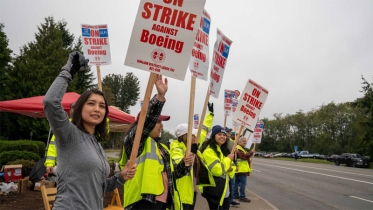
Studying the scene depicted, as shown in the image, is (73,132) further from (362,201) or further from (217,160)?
(362,201)

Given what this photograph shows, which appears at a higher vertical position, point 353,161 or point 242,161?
point 353,161

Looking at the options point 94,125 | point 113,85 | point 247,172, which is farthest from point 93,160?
point 113,85

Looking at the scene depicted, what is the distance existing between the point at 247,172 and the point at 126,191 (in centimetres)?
655

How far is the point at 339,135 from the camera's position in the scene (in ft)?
252

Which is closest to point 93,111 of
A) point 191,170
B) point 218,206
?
point 191,170

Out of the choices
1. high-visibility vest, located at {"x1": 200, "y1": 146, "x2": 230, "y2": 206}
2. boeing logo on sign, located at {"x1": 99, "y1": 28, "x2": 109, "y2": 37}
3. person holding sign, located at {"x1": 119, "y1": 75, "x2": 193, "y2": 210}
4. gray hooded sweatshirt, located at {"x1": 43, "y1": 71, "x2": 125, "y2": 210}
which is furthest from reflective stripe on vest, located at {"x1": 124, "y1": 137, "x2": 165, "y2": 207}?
boeing logo on sign, located at {"x1": 99, "y1": 28, "x2": 109, "y2": 37}

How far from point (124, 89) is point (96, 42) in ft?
209

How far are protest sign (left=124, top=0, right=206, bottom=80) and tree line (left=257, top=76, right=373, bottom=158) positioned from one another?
171 feet

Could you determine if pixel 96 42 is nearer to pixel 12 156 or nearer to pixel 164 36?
pixel 164 36

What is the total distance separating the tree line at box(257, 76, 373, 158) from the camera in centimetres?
6956

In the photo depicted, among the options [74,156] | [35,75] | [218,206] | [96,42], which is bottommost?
[218,206]

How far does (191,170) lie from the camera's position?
13.3 ft

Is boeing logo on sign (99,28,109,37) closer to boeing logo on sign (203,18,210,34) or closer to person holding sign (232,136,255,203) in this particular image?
boeing logo on sign (203,18,210,34)

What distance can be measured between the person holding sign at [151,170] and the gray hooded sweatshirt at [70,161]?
94cm
